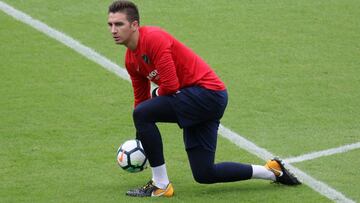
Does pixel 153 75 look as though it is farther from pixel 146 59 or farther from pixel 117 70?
pixel 117 70

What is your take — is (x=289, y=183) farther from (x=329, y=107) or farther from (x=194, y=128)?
(x=329, y=107)

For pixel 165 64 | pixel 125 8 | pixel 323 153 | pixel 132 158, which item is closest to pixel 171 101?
pixel 165 64

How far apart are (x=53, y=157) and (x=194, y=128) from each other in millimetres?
1657

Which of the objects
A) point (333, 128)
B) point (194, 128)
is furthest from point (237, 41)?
point (194, 128)

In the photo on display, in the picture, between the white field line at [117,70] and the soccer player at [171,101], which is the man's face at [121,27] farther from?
the white field line at [117,70]

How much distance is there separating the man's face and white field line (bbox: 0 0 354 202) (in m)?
2.02

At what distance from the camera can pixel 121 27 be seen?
7.73 metres

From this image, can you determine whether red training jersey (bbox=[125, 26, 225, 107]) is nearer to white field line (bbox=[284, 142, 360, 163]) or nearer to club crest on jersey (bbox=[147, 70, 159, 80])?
club crest on jersey (bbox=[147, 70, 159, 80])

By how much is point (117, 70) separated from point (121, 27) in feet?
13.5

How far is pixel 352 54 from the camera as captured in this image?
12.4 m

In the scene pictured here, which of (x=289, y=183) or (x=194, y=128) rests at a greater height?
(x=194, y=128)

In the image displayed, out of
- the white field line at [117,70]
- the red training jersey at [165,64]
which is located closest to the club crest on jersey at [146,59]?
the red training jersey at [165,64]

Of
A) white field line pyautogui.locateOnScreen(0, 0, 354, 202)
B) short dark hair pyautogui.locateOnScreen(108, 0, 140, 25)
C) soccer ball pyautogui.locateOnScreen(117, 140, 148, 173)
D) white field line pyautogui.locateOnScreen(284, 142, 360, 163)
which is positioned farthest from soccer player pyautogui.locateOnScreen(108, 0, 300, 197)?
white field line pyautogui.locateOnScreen(284, 142, 360, 163)

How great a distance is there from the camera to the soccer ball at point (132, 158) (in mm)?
8203
